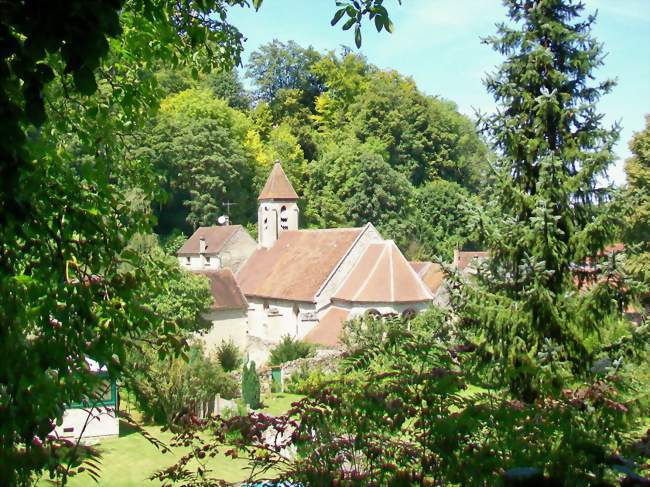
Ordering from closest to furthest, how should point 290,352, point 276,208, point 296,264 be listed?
point 290,352 < point 296,264 < point 276,208

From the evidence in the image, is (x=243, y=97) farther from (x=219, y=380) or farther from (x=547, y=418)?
(x=547, y=418)

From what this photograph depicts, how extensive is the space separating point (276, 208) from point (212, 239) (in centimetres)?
609

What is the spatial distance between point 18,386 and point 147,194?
129 inches

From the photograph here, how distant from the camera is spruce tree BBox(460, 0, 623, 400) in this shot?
10.9 meters

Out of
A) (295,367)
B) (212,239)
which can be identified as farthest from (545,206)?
(212,239)

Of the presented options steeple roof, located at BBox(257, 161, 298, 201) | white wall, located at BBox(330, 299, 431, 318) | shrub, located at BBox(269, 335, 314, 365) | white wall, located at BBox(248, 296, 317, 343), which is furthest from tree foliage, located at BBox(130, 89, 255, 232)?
shrub, located at BBox(269, 335, 314, 365)

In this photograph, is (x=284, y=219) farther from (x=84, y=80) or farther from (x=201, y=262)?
(x=84, y=80)

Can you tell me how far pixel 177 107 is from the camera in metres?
55.7

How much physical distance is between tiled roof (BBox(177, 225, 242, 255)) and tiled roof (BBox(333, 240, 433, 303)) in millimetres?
11683

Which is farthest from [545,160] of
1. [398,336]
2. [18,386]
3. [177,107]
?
[177,107]

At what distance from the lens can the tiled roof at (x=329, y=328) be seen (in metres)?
29.7

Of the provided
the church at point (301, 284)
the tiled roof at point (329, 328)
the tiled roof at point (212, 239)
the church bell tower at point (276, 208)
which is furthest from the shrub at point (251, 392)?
the tiled roof at point (212, 239)

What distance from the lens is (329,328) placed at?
30547 millimetres

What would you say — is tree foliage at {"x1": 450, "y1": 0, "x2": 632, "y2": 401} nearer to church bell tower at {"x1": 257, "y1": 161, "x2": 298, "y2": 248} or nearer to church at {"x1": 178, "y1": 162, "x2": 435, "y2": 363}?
church at {"x1": 178, "y1": 162, "x2": 435, "y2": 363}
